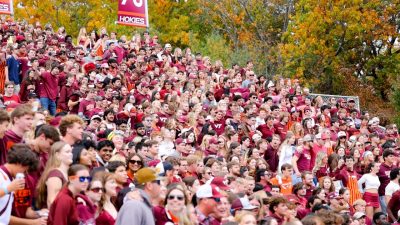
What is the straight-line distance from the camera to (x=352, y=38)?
151ft

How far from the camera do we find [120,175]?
1167cm

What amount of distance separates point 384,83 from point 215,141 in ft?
95.2

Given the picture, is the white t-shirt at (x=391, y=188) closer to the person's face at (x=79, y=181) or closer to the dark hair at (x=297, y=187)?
the dark hair at (x=297, y=187)

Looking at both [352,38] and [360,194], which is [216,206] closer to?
[360,194]

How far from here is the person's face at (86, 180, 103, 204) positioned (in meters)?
10.4

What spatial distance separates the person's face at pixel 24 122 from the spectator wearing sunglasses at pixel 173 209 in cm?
182

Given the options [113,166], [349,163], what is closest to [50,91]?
[349,163]

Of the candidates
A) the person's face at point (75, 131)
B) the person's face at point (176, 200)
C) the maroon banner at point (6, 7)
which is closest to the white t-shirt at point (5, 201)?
the person's face at point (176, 200)

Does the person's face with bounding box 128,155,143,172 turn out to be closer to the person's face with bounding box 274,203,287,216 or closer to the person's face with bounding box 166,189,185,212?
the person's face with bounding box 274,203,287,216

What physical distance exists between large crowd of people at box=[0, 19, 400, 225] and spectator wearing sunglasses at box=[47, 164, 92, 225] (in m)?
0.01

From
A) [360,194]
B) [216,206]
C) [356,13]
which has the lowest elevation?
[360,194]

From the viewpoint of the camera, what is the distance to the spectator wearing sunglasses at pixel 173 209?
10.5 metres

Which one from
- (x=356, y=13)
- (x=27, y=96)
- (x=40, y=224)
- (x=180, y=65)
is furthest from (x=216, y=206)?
(x=356, y=13)

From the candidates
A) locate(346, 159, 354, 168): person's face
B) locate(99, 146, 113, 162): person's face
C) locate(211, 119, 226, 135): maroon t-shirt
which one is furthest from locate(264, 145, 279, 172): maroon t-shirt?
locate(99, 146, 113, 162): person's face
